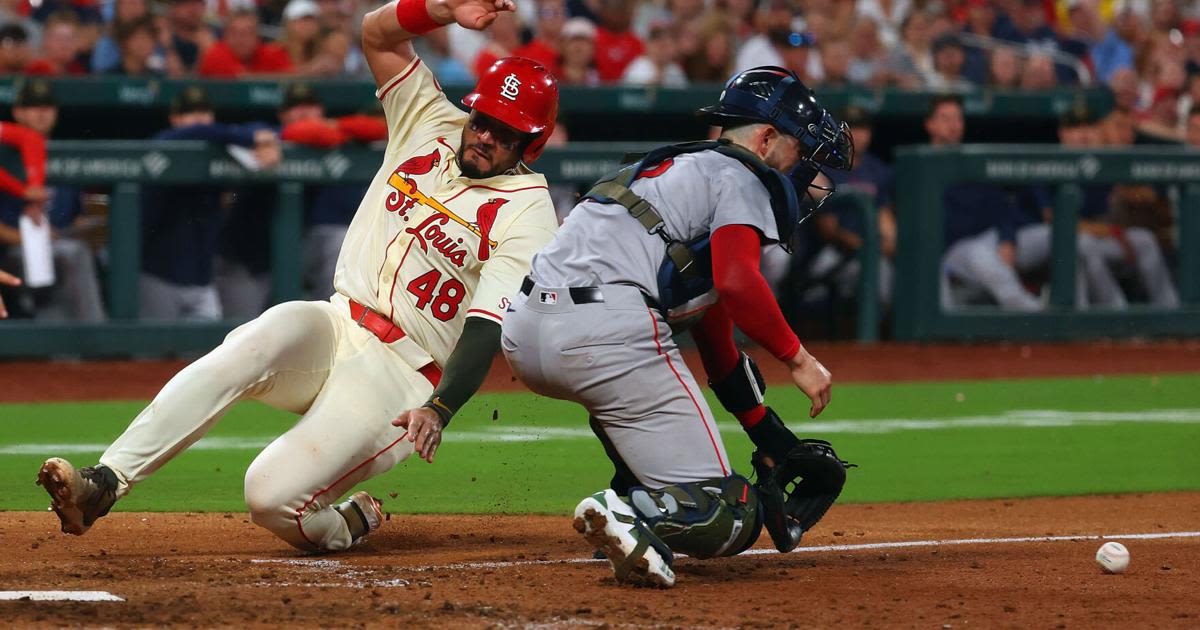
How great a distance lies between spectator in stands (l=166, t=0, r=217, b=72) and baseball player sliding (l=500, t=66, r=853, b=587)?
8.25 meters

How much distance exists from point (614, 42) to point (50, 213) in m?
5.14

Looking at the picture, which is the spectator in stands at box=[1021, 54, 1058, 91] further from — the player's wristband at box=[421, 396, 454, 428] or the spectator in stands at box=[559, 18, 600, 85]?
the player's wristband at box=[421, 396, 454, 428]

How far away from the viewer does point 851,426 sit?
Answer: 866 centimetres

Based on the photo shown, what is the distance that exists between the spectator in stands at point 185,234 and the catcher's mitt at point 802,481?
645 cm

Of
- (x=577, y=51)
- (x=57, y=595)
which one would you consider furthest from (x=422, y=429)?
(x=577, y=51)

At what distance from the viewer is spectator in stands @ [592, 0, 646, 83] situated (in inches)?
537

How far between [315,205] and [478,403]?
2326mm

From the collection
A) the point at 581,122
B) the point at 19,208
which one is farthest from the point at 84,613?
the point at 581,122

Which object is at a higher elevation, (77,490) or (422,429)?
(422,429)

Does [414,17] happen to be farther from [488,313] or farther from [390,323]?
[488,313]

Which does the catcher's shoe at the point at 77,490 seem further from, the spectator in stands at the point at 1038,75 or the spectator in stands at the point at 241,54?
the spectator in stands at the point at 1038,75

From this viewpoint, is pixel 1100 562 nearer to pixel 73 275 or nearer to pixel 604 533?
pixel 604 533

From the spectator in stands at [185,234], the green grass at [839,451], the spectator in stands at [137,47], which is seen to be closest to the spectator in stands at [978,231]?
the green grass at [839,451]

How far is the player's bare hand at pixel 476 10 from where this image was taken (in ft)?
16.5
